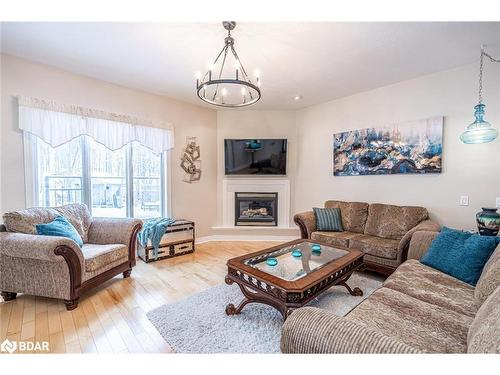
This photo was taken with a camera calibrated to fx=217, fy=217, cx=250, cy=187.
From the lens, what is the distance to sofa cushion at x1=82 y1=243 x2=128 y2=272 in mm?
2127

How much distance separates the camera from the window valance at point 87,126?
2.60m

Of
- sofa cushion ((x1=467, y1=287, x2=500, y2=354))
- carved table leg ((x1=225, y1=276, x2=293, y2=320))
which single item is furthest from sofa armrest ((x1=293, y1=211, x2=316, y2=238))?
sofa cushion ((x1=467, y1=287, x2=500, y2=354))

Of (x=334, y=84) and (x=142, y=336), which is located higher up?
(x=334, y=84)

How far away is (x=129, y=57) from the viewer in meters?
2.48

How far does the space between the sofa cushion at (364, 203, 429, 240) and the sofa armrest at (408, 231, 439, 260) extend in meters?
0.63

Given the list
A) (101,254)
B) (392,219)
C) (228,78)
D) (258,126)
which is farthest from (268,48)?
(101,254)

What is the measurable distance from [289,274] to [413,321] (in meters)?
0.83

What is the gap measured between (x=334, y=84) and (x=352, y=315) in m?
3.06

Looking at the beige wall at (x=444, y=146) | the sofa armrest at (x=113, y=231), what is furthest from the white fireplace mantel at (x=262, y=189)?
the sofa armrest at (x=113, y=231)

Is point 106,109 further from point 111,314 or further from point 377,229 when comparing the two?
point 377,229
